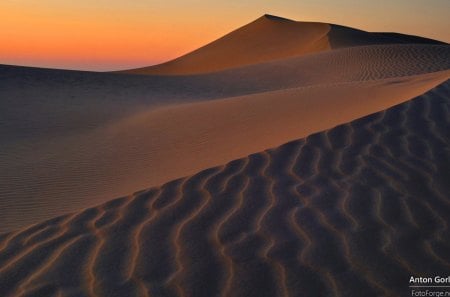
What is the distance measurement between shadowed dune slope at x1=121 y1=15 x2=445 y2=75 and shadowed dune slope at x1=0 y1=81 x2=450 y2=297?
126 ft

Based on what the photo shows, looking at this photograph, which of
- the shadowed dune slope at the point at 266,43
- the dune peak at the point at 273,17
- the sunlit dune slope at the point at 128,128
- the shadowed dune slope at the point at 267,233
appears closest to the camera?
the shadowed dune slope at the point at 267,233

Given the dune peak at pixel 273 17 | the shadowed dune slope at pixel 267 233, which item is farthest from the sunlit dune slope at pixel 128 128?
the dune peak at pixel 273 17

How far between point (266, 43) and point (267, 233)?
167ft

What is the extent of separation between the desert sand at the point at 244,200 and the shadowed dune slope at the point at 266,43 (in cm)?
3537

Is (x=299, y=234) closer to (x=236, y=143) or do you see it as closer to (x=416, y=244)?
(x=416, y=244)

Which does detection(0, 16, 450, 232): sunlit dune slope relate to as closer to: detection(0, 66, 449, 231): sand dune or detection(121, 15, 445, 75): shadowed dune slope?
detection(0, 66, 449, 231): sand dune

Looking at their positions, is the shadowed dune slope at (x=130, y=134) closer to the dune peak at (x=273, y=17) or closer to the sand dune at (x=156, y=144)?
the sand dune at (x=156, y=144)

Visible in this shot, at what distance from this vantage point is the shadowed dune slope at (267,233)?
3.29 meters

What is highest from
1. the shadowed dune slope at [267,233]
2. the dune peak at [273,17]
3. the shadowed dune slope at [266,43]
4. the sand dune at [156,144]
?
the dune peak at [273,17]

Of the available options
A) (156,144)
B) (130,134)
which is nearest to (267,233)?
(156,144)

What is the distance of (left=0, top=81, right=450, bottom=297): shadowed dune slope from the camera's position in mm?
3289

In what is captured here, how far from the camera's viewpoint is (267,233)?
12.7 feet

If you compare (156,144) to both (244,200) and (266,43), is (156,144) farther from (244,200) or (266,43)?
(266,43)

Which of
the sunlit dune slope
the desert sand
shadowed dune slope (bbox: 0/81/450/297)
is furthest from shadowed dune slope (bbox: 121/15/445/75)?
shadowed dune slope (bbox: 0/81/450/297)
